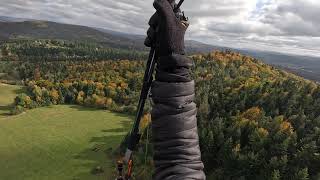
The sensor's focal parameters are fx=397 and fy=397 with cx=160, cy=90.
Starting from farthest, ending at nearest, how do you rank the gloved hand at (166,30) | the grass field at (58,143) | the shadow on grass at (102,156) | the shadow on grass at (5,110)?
the shadow on grass at (5,110)
the grass field at (58,143)
the shadow on grass at (102,156)
the gloved hand at (166,30)

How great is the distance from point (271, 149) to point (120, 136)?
2609 inches

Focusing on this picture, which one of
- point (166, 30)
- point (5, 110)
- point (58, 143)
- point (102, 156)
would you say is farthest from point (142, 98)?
point (5, 110)

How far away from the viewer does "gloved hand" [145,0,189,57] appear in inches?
188

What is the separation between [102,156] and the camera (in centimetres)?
13925

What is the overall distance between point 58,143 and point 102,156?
25.9 m

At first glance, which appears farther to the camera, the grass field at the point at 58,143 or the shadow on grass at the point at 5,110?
the shadow on grass at the point at 5,110

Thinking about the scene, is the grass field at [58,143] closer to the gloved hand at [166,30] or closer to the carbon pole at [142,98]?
the carbon pole at [142,98]

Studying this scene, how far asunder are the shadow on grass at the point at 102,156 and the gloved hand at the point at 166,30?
108836 millimetres

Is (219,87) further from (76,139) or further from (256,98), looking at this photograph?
(76,139)

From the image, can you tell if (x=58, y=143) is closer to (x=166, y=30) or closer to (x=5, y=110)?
(x=5, y=110)

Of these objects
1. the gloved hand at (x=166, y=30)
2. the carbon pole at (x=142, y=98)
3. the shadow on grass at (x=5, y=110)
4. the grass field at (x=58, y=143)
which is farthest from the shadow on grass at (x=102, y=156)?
the gloved hand at (x=166, y=30)

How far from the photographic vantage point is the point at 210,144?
117500 mm

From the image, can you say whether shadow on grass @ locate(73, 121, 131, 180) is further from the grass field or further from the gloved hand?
the gloved hand

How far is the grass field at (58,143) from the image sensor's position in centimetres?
12556
